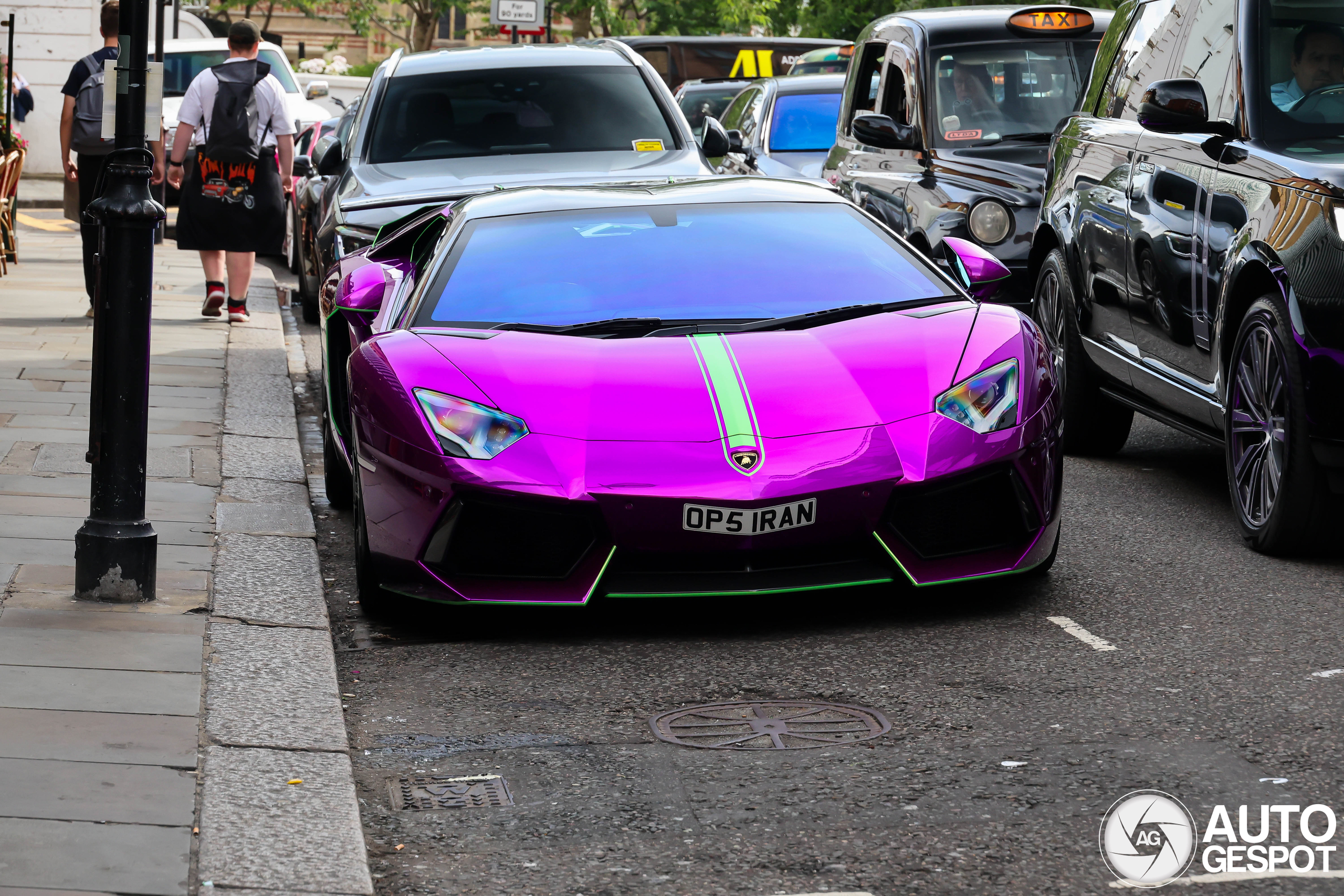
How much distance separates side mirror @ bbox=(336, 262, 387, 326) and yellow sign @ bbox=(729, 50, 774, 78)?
20.5 metres

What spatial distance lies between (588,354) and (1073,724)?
1.82 m

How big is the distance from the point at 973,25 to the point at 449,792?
846 cm

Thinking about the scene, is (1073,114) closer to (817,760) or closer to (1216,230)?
(1216,230)

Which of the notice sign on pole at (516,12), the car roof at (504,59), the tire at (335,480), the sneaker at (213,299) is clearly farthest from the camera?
the notice sign on pole at (516,12)

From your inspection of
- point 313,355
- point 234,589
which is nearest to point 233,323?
point 313,355

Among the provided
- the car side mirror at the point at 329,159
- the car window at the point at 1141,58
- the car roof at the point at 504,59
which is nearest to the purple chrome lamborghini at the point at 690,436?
the car window at the point at 1141,58

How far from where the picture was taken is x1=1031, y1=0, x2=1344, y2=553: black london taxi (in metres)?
5.90

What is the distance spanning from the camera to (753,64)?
2694cm

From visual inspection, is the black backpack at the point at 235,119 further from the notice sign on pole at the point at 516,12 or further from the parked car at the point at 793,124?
the notice sign on pole at the point at 516,12

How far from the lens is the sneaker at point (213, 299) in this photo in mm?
12469

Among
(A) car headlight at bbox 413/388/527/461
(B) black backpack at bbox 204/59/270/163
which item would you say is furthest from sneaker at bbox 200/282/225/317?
(A) car headlight at bbox 413/388/527/461

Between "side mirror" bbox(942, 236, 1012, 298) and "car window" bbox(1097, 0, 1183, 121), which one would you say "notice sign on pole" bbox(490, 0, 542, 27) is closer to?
"car window" bbox(1097, 0, 1183, 121)

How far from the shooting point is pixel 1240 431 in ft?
21.2

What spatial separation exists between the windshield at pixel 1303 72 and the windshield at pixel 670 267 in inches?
50.5
